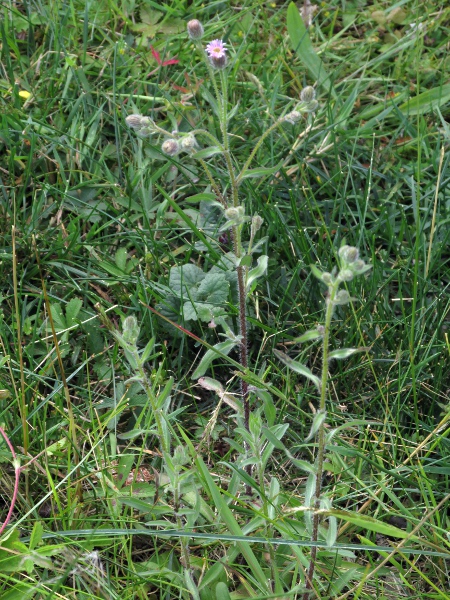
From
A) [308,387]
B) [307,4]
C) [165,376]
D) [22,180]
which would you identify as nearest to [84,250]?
[22,180]

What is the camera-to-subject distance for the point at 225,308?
287 centimetres

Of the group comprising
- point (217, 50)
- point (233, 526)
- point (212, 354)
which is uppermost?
point (217, 50)


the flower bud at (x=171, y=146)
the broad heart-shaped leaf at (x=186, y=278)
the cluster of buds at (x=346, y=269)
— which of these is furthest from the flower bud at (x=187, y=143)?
the broad heart-shaped leaf at (x=186, y=278)

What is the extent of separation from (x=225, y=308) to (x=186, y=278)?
20 cm

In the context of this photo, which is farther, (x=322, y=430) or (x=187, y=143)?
(x=187, y=143)

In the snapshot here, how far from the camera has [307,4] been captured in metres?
3.94

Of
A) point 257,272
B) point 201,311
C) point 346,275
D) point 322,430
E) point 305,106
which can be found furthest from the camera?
point 201,311

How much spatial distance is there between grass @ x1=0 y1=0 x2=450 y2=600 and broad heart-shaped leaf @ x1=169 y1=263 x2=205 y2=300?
0.05m

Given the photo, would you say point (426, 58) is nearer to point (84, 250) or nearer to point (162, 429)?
point (84, 250)

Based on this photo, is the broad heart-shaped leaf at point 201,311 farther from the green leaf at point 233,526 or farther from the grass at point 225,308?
the green leaf at point 233,526

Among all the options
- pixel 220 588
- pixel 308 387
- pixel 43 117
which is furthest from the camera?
pixel 43 117

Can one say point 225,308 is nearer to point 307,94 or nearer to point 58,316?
point 58,316

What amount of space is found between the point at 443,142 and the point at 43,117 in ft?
6.14

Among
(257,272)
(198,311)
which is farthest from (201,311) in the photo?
(257,272)
